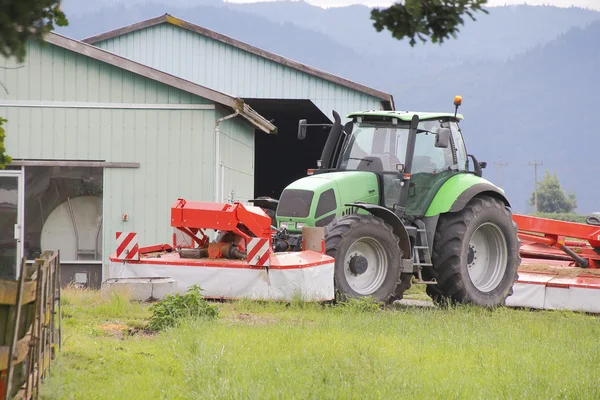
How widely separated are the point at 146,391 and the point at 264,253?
5319mm

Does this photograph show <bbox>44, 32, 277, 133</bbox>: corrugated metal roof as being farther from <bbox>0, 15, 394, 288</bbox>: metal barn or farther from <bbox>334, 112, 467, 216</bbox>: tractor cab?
<bbox>334, 112, 467, 216</bbox>: tractor cab

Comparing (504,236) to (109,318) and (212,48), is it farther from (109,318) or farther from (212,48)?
(212,48)

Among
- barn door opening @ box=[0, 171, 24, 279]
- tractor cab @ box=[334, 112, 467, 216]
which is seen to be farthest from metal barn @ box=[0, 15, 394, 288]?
tractor cab @ box=[334, 112, 467, 216]

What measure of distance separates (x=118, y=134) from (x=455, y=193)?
6.68 metres

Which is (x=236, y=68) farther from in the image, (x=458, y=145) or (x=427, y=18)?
(x=427, y=18)

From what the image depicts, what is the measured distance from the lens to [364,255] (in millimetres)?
12984

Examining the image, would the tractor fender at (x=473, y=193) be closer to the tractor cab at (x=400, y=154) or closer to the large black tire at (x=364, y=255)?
the tractor cab at (x=400, y=154)

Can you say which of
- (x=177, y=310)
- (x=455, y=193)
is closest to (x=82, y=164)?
(x=455, y=193)

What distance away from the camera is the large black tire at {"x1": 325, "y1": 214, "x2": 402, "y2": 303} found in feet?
40.8

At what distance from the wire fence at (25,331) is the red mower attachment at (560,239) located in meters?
10.7

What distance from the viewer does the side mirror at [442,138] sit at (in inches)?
508

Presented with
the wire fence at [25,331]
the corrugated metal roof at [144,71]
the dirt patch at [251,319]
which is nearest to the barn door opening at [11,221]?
the corrugated metal roof at [144,71]

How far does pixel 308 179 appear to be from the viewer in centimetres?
1346

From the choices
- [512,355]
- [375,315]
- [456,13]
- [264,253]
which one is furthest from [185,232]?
[456,13]
